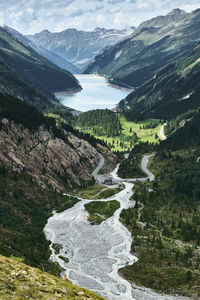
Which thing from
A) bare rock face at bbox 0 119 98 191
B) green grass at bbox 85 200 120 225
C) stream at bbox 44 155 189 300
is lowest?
stream at bbox 44 155 189 300

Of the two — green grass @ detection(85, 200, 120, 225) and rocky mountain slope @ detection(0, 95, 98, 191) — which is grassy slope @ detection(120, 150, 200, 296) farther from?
rocky mountain slope @ detection(0, 95, 98, 191)

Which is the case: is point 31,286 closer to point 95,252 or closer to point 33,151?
point 95,252

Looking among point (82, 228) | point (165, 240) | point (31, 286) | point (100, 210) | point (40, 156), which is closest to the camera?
point (31, 286)

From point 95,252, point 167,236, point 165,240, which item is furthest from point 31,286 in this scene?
point 167,236

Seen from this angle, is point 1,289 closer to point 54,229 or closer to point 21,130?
point 54,229

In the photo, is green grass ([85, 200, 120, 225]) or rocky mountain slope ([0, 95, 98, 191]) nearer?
green grass ([85, 200, 120, 225])

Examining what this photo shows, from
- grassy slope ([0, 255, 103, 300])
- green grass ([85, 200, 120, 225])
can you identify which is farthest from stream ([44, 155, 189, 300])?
grassy slope ([0, 255, 103, 300])

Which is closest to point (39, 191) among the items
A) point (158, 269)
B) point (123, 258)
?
point (123, 258)
